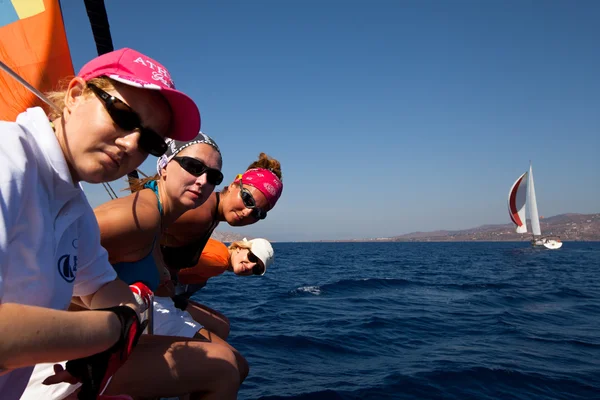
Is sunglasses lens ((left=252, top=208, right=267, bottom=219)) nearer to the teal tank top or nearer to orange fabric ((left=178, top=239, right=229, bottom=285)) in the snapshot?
orange fabric ((left=178, top=239, right=229, bottom=285))

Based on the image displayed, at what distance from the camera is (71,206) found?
3.84 feet

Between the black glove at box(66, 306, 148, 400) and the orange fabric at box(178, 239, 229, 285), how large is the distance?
211 cm

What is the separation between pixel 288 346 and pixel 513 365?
3330 mm

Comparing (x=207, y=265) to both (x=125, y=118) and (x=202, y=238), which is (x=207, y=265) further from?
(x=125, y=118)

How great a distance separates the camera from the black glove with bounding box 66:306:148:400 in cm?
108

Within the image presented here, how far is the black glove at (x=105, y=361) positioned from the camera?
3.54 feet

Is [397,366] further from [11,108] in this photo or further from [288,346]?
[11,108]

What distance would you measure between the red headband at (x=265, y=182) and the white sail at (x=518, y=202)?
59.2 m

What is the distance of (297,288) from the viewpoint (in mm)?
13586

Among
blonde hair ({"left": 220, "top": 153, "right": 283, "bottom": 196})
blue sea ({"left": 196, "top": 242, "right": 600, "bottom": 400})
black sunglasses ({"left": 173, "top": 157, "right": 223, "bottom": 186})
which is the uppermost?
blonde hair ({"left": 220, "top": 153, "right": 283, "bottom": 196})

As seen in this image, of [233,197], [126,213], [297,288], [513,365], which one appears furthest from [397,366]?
[297,288]

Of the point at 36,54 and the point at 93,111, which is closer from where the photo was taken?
the point at 93,111

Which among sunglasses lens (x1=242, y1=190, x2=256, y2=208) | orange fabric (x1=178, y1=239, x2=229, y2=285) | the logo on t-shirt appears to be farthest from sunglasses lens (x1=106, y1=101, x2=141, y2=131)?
orange fabric (x1=178, y1=239, x2=229, y2=285)

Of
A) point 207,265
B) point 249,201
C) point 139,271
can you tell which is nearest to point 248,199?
point 249,201
